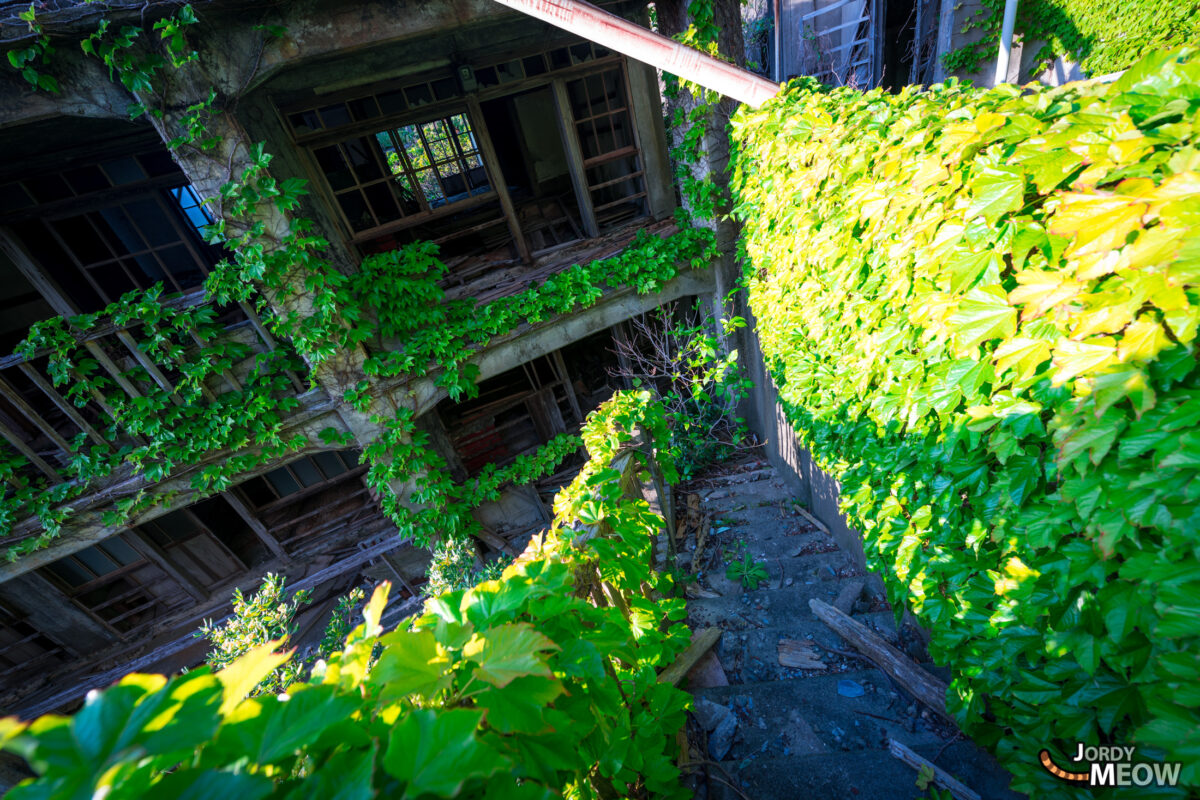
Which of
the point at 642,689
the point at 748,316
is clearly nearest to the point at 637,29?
the point at 748,316

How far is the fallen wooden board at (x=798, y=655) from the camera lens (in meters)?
3.12

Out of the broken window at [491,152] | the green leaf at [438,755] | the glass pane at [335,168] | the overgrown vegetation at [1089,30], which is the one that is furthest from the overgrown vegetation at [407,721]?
the overgrown vegetation at [1089,30]

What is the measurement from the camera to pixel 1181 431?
1025mm

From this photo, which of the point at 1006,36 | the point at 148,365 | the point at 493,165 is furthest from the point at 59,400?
the point at 1006,36

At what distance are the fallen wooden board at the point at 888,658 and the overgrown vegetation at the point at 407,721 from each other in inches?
64.1

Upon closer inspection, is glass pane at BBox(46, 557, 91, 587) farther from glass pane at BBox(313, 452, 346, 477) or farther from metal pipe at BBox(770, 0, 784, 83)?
metal pipe at BBox(770, 0, 784, 83)

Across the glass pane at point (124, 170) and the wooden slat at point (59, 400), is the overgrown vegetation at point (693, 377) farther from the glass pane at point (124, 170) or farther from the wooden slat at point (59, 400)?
the glass pane at point (124, 170)

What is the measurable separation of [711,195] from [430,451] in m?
A: 4.95

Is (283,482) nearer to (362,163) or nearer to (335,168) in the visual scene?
(335,168)

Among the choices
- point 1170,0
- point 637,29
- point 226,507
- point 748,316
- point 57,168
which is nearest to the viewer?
point 637,29

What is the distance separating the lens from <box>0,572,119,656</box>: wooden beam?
5.52m

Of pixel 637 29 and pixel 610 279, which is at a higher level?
pixel 637 29

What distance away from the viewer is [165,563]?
20.0 ft

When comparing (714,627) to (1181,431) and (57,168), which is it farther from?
(57,168)
